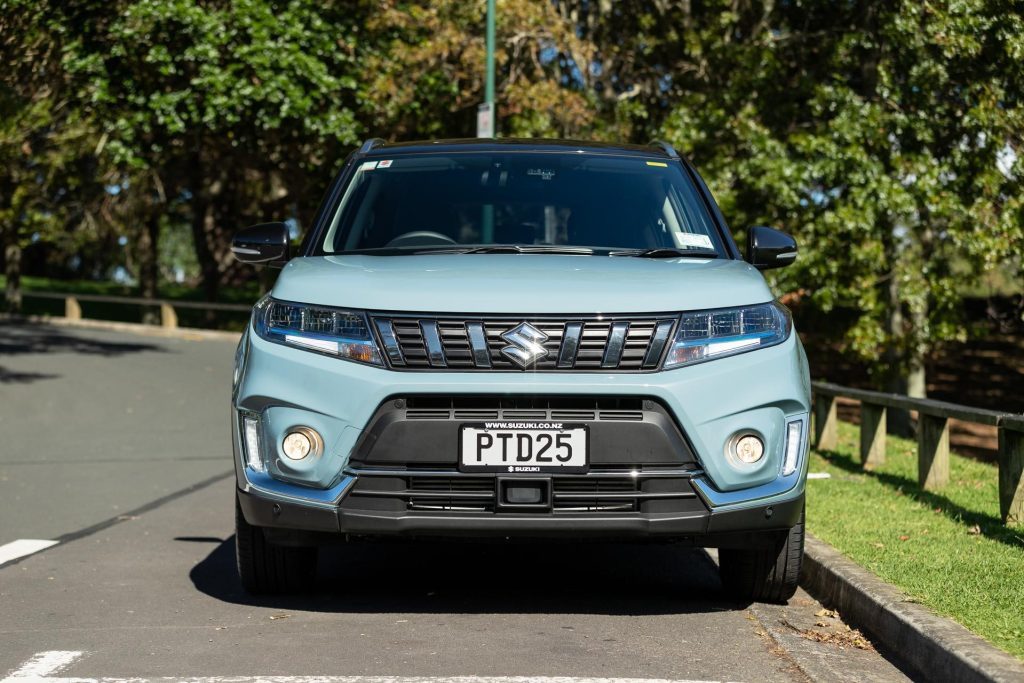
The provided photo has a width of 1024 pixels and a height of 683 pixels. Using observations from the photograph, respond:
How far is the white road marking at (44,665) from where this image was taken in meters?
4.78

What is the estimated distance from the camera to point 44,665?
4.94m

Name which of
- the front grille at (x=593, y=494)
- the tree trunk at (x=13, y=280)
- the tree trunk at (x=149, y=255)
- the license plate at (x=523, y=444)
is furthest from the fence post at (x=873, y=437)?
the tree trunk at (x=13, y=280)

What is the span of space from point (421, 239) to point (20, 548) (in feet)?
9.15

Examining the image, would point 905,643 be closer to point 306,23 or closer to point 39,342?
point 306,23

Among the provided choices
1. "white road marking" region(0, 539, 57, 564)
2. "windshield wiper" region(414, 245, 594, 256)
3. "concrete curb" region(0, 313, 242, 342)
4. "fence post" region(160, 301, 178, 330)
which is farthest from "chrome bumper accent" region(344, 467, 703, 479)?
"fence post" region(160, 301, 178, 330)

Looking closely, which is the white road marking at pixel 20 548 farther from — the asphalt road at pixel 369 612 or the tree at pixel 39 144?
the tree at pixel 39 144

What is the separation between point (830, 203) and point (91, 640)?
1519 centimetres

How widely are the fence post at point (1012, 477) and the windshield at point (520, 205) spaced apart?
89.4 inches

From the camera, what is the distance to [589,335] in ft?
17.1

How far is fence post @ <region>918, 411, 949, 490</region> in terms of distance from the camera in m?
9.16

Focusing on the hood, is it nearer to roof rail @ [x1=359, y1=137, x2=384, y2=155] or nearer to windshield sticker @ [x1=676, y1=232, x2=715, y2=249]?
windshield sticker @ [x1=676, y1=232, x2=715, y2=249]

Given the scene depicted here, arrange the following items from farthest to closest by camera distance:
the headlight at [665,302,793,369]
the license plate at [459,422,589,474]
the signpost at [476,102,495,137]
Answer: the signpost at [476,102,495,137]
the headlight at [665,302,793,369]
the license plate at [459,422,589,474]

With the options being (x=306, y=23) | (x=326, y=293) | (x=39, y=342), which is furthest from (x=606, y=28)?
(x=326, y=293)

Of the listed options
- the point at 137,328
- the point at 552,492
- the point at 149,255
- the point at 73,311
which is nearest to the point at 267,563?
the point at 552,492
